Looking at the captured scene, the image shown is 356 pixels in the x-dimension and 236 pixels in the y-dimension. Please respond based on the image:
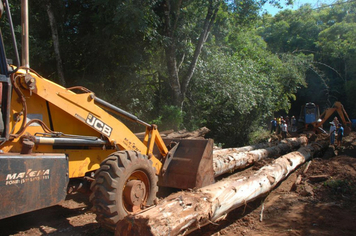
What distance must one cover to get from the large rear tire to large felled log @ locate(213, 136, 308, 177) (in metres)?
3.35

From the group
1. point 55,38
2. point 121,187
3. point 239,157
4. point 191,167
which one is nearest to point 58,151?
point 121,187

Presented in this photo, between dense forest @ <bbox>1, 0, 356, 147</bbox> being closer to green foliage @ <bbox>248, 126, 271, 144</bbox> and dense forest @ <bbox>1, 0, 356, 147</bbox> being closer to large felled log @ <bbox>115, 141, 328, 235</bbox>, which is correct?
green foliage @ <bbox>248, 126, 271, 144</bbox>

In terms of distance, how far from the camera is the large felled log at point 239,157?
8.30 m

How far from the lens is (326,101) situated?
34281 millimetres

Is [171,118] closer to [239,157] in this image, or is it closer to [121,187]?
[239,157]

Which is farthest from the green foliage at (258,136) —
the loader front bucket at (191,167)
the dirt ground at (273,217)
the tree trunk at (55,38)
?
the loader front bucket at (191,167)

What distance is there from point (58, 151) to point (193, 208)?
2.20m

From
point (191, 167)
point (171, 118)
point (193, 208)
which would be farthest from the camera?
point (171, 118)

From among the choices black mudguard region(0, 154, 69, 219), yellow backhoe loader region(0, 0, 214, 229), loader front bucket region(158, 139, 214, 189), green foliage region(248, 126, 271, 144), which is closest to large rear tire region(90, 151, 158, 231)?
yellow backhoe loader region(0, 0, 214, 229)

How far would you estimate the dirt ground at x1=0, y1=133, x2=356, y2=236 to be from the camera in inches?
187

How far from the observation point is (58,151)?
173 inches

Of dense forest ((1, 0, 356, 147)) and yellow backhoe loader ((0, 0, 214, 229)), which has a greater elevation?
dense forest ((1, 0, 356, 147))

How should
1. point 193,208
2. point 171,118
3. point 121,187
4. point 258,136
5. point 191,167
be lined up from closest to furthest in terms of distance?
point 193,208
point 121,187
point 191,167
point 171,118
point 258,136

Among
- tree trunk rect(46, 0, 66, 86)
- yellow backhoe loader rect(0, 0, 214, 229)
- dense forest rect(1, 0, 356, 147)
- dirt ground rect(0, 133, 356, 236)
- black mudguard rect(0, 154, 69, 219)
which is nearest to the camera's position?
black mudguard rect(0, 154, 69, 219)
